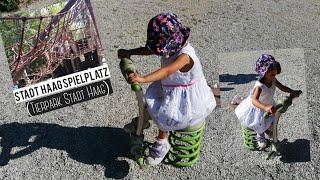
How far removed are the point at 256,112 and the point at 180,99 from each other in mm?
795

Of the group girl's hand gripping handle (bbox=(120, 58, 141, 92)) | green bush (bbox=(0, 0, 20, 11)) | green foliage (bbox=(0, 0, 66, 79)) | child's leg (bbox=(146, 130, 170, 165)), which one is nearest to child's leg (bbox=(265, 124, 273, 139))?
child's leg (bbox=(146, 130, 170, 165))

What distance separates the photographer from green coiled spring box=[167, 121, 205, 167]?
562 centimetres

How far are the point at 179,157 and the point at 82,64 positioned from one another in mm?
1639

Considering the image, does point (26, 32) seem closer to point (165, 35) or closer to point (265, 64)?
point (165, 35)

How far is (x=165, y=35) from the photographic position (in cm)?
482

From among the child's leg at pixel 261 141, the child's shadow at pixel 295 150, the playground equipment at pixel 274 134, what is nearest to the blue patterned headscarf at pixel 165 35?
the playground equipment at pixel 274 134

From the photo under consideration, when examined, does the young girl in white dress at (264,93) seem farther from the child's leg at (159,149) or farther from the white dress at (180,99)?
the child's leg at (159,149)

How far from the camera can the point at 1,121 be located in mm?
7004

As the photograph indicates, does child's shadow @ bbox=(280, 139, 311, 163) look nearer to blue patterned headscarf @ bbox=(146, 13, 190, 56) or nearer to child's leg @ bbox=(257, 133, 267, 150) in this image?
child's leg @ bbox=(257, 133, 267, 150)

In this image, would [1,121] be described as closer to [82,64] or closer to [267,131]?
[82,64]

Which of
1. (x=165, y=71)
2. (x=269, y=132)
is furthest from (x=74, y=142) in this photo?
(x=269, y=132)

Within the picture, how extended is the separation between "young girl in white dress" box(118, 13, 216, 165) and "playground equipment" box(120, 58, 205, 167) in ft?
0.27

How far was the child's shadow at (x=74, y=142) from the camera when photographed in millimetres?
6156

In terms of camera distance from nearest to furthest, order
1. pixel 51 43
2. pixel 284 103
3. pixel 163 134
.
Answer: pixel 284 103 < pixel 163 134 < pixel 51 43
